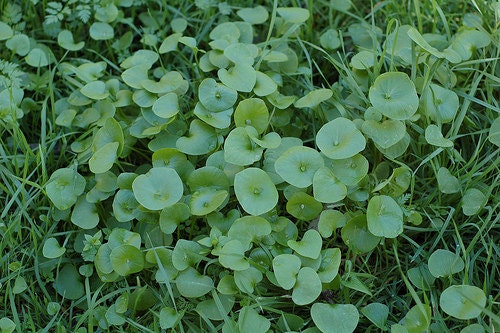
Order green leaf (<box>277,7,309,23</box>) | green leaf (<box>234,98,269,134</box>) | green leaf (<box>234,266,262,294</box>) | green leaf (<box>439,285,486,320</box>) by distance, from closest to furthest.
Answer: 1. green leaf (<box>439,285,486,320</box>)
2. green leaf (<box>234,266,262,294</box>)
3. green leaf (<box>234,98,269,134</box>)
4. green leaf (<box>277,7,309,23</box>)

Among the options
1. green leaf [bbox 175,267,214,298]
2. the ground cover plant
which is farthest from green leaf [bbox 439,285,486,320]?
green leaf [bbox 175,267,214,298]

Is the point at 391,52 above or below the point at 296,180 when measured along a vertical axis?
above

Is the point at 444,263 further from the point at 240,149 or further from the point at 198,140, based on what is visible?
the point at 198,140

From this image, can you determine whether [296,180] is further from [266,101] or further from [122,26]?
[122,26]

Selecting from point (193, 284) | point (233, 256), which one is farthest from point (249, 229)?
point (193, 284)

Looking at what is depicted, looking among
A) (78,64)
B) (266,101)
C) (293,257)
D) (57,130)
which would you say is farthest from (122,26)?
(293,257)

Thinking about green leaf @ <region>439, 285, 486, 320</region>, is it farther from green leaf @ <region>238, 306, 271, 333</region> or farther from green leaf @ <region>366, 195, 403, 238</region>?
green leaf @ <region>238, 306, 271, 333</region>

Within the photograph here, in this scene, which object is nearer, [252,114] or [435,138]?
[435,138]
